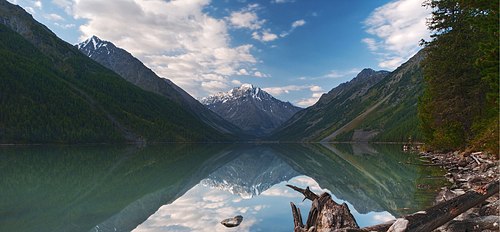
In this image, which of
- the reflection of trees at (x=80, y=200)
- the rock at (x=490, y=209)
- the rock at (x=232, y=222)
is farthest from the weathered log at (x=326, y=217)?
the reflection of trees at (x=80, y=200)

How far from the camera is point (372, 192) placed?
3056cm

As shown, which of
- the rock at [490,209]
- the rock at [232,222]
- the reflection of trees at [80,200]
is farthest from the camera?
the reflection of trees at [80,200]

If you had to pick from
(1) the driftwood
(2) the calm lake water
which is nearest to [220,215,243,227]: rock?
(2) the calm lake water

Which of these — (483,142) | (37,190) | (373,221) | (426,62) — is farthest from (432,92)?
(37,190)

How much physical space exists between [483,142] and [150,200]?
113 feet

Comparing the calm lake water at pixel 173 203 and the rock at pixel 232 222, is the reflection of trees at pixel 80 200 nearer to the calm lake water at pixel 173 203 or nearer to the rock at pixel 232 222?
the calm lake water at pixel 173 203

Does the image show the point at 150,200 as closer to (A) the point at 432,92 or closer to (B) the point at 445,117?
(B) the point at 445,117

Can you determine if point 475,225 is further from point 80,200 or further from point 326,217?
point 80,200

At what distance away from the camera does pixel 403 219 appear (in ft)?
31.0

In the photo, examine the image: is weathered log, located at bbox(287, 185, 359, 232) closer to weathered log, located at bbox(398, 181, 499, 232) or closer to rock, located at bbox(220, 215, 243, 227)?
weathered log, located at bbox(398, 181, 499, 232)

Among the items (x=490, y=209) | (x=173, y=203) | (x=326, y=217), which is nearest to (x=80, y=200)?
(x=173, y=203)

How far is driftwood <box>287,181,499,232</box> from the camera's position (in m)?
9.92

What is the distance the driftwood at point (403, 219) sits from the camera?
9.92m

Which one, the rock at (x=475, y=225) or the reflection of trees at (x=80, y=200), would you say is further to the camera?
the reflection of trees at (x=80, y=200)
